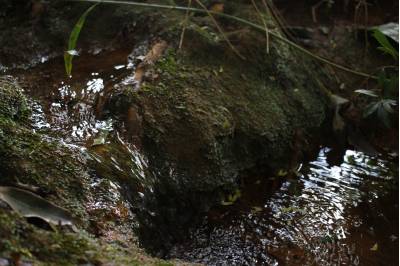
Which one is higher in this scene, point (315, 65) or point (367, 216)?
point (315, 65)

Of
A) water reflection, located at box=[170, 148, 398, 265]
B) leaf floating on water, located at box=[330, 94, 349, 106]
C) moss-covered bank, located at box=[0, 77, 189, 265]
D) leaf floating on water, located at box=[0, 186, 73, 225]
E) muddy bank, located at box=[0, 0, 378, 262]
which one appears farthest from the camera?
leaf floating on water, located at box=[330, 94, 349, 106]

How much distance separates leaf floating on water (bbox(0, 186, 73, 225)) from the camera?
143 centimetres

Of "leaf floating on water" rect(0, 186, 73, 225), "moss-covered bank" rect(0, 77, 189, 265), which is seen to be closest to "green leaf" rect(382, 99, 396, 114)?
"moss-covered bank" rect(0, 77, 189, 265)

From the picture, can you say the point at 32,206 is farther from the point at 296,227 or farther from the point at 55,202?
the point at 296,227

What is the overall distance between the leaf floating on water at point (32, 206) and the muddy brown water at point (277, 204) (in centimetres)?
62

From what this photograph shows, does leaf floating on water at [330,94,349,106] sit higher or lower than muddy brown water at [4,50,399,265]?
higher

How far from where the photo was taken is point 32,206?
1.48 meters

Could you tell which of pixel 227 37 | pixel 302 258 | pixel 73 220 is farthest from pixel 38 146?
pixel 227 37

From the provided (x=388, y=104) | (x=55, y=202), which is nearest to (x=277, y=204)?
(x=388, y=104)

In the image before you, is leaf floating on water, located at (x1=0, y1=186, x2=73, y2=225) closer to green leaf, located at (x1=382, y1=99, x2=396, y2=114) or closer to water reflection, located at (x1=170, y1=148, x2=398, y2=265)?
water reflection, located at (x1=170, y1=148, x2=398, y2=265)

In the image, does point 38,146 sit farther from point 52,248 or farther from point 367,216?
point 367,216

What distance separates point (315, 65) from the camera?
330 centimetres

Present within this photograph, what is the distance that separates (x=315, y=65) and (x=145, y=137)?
139 cm

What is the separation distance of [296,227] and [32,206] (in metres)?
1.33
